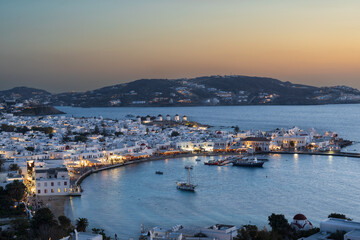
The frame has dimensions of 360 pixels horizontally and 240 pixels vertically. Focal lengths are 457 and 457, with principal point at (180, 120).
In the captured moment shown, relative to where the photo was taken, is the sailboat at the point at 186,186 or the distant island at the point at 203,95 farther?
the distant island at the point at 203,95

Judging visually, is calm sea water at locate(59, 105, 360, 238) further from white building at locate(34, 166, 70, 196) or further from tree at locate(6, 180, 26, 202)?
tree at locate(6, 180, 26, 202)

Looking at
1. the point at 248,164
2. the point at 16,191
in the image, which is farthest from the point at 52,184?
the point at 248,164

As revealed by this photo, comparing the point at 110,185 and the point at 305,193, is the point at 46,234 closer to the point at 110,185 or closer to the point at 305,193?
the point at 110,185

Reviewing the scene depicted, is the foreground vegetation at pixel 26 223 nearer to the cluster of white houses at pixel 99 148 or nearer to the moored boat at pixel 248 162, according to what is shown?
the cluster of white houses at pixel 99 148

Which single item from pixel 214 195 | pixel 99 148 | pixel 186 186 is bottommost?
pixel 214 195

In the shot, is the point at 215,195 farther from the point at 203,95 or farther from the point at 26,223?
the point at 203,95

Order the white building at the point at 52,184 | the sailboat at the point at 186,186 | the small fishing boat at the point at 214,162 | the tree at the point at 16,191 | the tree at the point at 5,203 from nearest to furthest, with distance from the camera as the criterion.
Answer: the tree at the point at 5,203
the tree at the point at 16,191
the white building at the point at 52,184
the sailboat at the point at 186,186
the small fishing boat at the point at 214,162

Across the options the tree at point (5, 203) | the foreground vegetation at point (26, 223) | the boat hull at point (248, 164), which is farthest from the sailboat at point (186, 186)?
the boat hull at point (248, 164)

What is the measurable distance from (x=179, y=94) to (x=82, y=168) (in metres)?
101

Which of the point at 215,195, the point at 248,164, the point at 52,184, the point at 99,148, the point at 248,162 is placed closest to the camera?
the point at 52,184

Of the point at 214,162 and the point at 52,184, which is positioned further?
the point at 214,162

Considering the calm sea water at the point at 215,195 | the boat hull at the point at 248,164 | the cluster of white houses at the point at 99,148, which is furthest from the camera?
the boat hull at the point at 248,164

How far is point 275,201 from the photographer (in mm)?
14008

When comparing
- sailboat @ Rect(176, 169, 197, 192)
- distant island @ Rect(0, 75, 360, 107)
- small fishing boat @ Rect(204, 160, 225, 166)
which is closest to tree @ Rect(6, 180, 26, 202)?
sailboat @ Rect(176, 169, 197, 192)
